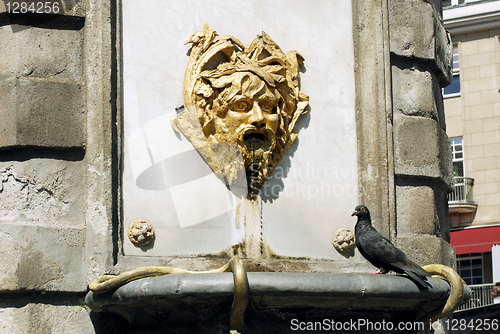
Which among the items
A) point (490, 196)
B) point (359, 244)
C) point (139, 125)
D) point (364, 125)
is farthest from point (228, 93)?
point (490, 196)

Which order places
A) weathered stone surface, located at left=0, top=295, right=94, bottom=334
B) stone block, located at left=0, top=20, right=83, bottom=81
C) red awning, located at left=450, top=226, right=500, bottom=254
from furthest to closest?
red awning, located at left=450, top=226, right=500, bottom=254 < stone block, located at left=0, top=20, right=83, bottom=81 < weathered stone surface, located at left=0, top=295, right=94, bottom=334

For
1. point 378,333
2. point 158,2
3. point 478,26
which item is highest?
point 478,26

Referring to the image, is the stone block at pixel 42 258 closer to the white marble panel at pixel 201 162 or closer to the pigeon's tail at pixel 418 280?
the white marble panel at pixel 201 162

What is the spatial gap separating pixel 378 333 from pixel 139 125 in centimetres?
232

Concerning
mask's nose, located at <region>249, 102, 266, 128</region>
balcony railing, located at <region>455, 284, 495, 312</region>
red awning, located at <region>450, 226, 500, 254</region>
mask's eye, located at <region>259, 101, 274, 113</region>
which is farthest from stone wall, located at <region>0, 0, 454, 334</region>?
red awning, located at <region>450, 226, 500, 254</region>

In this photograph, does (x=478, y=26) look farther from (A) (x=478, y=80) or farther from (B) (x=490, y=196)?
(B) (x=490, y=196)

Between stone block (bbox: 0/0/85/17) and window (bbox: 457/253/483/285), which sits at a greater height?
stone block (bbox: 0/0/85/17)

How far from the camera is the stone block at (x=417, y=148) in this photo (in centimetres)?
616

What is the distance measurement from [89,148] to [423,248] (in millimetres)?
2683

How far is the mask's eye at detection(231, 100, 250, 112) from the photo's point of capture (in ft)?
19.3

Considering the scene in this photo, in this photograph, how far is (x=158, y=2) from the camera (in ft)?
20.0

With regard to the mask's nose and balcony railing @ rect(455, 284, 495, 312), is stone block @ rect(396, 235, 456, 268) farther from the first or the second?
balcony railing @ rect(455, 284, 495, 312)

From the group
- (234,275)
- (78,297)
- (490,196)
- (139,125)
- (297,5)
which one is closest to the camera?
(234,275)

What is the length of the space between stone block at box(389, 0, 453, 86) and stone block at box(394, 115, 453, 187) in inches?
22.2
